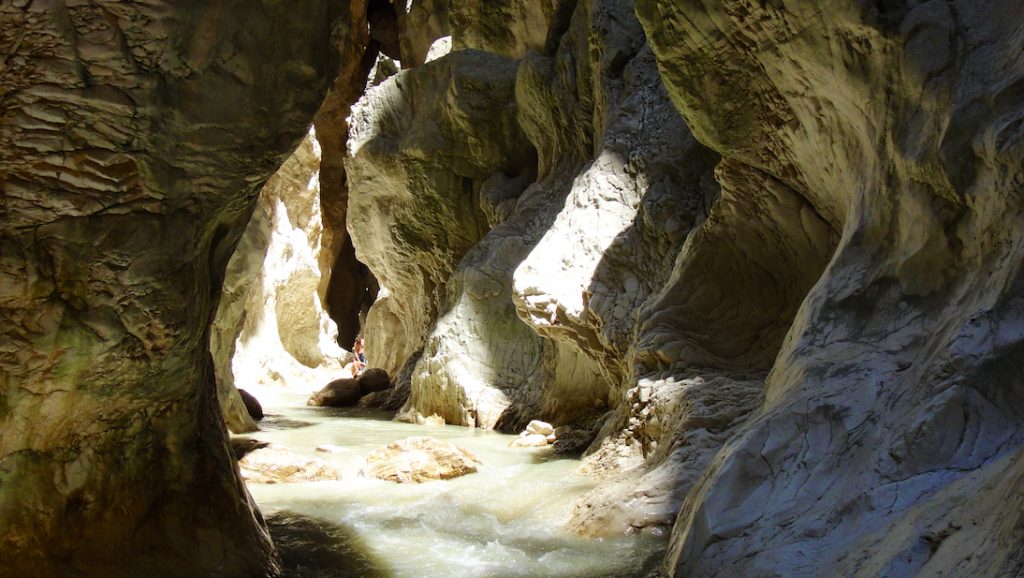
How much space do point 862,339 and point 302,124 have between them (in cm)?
223

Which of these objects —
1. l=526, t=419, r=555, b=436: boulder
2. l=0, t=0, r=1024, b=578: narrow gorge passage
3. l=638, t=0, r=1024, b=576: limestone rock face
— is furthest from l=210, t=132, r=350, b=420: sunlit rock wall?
l=638, t=0, r=1024, b=576: limestone rock face

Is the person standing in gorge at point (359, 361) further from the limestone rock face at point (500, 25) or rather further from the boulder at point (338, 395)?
the limestone rock face at point (500, 25)

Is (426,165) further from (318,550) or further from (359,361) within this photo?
(359,361)

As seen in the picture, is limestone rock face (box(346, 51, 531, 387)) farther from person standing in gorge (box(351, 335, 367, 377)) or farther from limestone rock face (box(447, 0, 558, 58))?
person standing in gorge (box(351, 335, 367, 377))

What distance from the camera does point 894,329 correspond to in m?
3.12

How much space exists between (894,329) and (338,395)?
12.6 m

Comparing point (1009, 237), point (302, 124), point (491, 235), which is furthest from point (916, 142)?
point (491, 235)

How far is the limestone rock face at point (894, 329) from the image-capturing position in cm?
236

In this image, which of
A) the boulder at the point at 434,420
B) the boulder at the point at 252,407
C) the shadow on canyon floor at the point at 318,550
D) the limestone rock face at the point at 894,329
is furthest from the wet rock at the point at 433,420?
the limestone rock face at the point at 894,329

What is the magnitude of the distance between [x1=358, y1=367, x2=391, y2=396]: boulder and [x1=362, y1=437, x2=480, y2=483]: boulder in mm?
8604

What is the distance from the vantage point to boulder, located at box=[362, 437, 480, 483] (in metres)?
6.06

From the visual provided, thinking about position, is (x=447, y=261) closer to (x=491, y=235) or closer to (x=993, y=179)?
(x=491, y=235)

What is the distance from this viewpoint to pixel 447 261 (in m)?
13.8

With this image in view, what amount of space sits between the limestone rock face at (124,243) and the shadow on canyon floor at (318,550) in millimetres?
305
